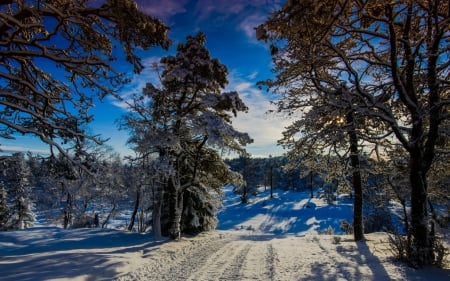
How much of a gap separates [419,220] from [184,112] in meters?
9.86

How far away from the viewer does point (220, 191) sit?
670 inches

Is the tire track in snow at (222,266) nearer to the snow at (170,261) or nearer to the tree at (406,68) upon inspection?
the snow at (170,261)

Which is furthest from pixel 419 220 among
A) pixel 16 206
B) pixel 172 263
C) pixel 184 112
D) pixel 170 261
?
pixel 16 206

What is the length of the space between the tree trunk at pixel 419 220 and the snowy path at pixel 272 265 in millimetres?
581

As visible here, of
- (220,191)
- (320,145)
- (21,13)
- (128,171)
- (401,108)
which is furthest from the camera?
(220,191)

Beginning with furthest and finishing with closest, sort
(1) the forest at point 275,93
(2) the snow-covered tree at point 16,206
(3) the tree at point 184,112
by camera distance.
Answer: (2) the snow-covered tree at point 16,206 → (3) the tree at point 184,112 → (1) the forest at point 275,93

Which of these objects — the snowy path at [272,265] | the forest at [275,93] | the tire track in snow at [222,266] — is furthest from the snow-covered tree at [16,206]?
the tire track in snow at [222,266]

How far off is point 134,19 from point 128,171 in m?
8.65

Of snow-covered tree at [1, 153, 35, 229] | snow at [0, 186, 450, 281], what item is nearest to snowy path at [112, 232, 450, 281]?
snow at [0, 186, 450, 281]

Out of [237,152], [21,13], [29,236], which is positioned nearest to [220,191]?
[237,152]

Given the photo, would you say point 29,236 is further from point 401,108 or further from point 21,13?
point 401,108

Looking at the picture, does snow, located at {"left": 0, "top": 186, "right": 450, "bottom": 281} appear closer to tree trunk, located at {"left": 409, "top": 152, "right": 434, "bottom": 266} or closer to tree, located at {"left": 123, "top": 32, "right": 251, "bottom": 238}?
tree trunk, located at {"left": 409, "top": 152, "right": 434, "bottom": 266}

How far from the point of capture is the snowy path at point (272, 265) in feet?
21.8

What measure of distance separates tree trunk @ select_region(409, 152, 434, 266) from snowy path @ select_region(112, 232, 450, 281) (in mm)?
581
